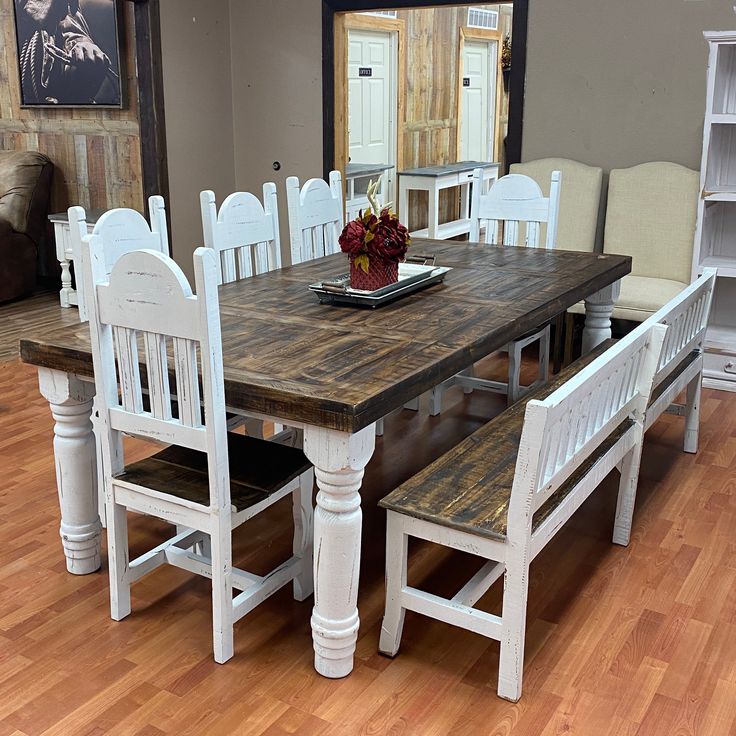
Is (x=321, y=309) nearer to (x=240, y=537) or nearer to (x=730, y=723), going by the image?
(x=240, y=537)

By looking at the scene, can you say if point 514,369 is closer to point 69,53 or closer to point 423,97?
point 69,53

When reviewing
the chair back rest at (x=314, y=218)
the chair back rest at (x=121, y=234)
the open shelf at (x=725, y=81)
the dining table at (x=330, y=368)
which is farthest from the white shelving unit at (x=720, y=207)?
the chair back rest at (x=121, y=234)

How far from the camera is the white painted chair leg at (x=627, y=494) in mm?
2961

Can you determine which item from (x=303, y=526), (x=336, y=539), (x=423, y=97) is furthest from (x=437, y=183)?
(x=336, y=539)

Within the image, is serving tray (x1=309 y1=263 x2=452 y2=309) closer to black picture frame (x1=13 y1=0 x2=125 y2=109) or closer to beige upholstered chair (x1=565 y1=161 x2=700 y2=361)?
beige upholstered chair (x1=565 y1=161 x2=700 y2=361)

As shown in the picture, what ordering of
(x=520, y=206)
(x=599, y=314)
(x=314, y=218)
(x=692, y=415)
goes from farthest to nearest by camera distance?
1. (x=520, y=206)
2. (x=314, y=218)
3. (x=599, y=314)
4. (x=692, y=415)

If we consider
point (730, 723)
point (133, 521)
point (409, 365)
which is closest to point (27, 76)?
point (133, 521)

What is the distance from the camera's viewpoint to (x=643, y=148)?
4953 mm

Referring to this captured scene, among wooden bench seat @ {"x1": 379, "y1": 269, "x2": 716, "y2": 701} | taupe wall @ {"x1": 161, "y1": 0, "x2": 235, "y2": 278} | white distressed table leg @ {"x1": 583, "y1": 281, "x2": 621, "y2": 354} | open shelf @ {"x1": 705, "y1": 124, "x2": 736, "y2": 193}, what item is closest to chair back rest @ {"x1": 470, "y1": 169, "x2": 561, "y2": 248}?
white distressed table leg @ {"x1": 583, "y1": 281, "x2": 621, "y2": 354}

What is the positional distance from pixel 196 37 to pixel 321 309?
3608 mm

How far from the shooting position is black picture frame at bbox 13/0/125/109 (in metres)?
5.96

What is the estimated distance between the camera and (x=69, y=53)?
622 cm

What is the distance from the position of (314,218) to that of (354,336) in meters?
1.48

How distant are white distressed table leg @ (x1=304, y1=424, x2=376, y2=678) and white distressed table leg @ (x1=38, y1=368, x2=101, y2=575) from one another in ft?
2.61
